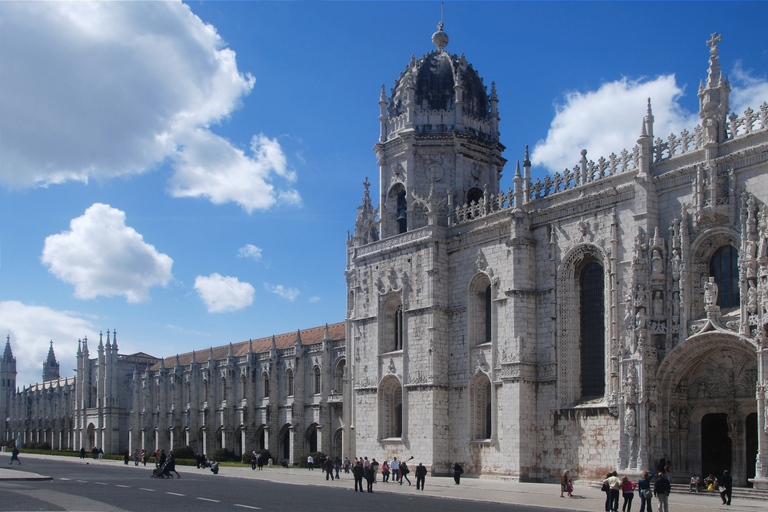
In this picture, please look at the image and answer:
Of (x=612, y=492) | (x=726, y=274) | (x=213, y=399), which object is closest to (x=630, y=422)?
(x=726, y=274)

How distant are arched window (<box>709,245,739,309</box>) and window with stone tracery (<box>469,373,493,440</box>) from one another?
11526 millimetres

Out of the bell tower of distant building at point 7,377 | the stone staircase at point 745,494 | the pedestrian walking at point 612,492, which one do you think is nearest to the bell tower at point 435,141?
the stone staircase at point 745,494

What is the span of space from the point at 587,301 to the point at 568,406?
4180 millimetres

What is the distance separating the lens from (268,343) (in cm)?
7506

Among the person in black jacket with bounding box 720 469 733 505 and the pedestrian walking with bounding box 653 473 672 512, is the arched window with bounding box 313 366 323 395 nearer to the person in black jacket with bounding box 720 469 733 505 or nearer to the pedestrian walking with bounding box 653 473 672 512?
the person in black jacket with bounding box 720 469 733 505

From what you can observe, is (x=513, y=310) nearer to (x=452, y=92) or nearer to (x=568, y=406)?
(x=568, y=406)

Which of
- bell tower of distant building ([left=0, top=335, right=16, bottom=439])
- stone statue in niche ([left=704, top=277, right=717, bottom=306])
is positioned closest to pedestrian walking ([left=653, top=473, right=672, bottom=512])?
stone statue in niche ([left=704, top=277, right=717, bottom=306])

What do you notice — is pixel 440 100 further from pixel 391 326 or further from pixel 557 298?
pixel 557 298

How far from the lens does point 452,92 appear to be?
4294 cm

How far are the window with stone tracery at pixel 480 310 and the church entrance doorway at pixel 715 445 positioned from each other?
1053cm

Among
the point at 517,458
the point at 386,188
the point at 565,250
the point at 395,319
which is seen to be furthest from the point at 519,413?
the point at 386,188

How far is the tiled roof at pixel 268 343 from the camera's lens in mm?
64500

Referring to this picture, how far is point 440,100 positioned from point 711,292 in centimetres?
1911

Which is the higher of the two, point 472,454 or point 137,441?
point 472,454
